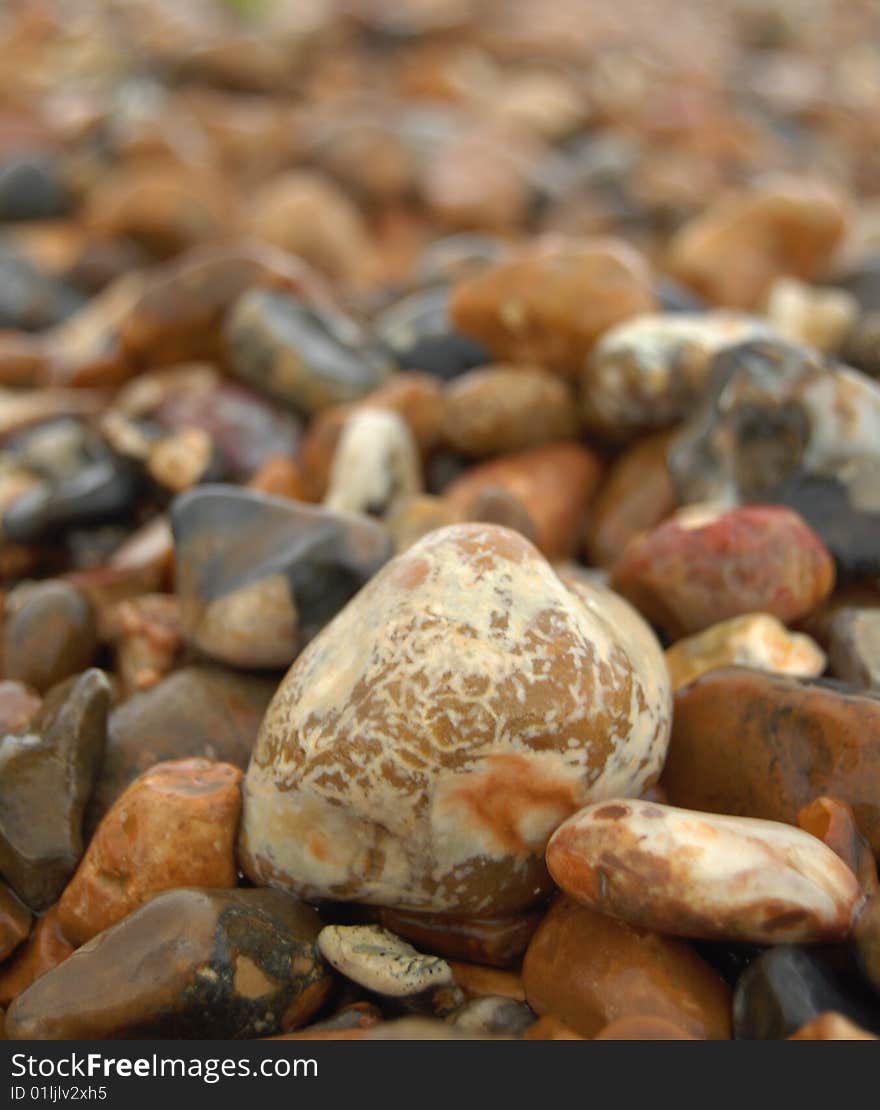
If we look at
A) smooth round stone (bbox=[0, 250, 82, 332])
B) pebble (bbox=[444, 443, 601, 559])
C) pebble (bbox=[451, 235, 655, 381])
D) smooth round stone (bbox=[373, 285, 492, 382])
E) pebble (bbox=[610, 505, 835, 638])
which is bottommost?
smooth round stone (bbox=[0, 250, 82, 332])

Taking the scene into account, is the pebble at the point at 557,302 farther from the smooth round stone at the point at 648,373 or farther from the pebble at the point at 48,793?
the pebble at the point at 48,793

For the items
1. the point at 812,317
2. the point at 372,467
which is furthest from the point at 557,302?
the point at 812,317

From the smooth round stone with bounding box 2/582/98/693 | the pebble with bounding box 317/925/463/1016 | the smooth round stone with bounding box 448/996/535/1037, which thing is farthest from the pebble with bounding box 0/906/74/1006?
→ the smooth round stone with bounding box 448/996/535/1037

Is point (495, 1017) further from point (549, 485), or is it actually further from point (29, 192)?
point (29, 192)

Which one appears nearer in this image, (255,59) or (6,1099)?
(6,1099)

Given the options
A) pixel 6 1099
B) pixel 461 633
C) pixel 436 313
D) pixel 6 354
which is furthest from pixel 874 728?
pixel 6 354

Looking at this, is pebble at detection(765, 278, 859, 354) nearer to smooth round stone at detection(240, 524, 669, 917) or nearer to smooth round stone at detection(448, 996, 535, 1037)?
smooth round stone at detection(240, 524, 669, 917)

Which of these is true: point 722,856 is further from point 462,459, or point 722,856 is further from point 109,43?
point 109,43
